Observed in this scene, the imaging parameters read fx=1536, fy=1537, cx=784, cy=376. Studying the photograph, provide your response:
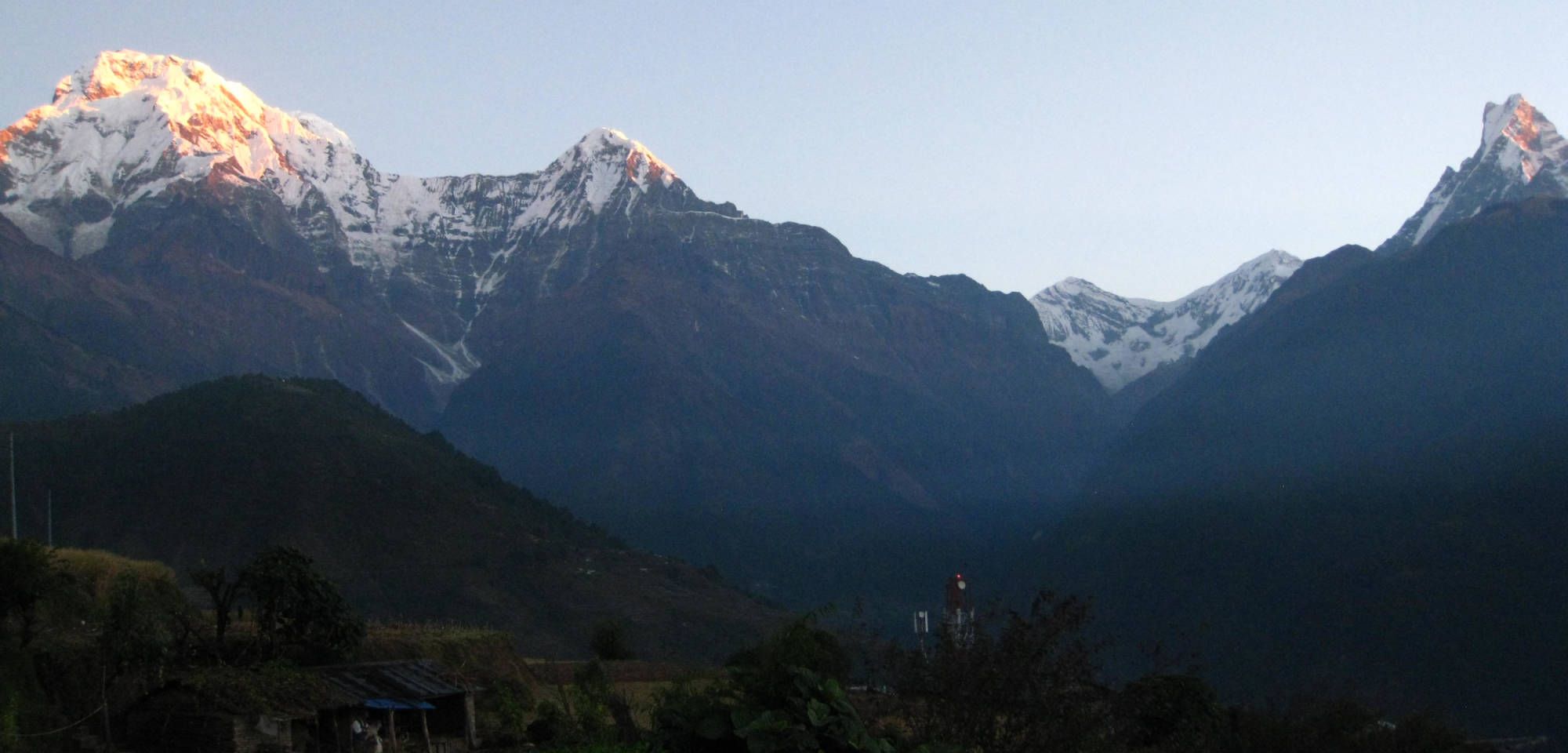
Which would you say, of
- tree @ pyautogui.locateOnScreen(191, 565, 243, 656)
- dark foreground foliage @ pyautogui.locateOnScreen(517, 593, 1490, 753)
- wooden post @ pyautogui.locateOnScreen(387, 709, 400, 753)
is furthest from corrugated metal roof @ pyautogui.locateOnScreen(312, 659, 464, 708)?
dark foreground foliage @ pyautogui.locateOnScreen(517, 593, 1490, 753)

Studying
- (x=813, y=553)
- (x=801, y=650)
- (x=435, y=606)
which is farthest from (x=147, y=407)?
(x=801, y=650)

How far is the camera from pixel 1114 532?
605ft

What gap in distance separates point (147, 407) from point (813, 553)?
77288mm

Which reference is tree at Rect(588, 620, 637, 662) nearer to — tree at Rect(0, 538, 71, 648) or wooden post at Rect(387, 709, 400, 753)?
wooden post at Rect(387, 709, 400, 753)

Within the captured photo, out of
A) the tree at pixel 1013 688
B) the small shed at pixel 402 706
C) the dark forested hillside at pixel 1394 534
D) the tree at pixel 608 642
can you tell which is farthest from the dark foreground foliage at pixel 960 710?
the dark forested hillside at pixel 1394 534

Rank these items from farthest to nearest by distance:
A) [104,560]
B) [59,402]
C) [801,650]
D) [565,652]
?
[59,402] → [565,652] → [104,560] → [801,650]

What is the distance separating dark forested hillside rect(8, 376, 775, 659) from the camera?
10394 centimetres

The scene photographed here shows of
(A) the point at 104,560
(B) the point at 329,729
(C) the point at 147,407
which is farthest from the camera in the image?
(C) the point at 147,407

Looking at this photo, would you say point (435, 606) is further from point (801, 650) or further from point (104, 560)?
point (801, 650)

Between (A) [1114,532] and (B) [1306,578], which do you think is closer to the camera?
(B) [1306,578]

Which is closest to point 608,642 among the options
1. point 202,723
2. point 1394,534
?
point 202,723

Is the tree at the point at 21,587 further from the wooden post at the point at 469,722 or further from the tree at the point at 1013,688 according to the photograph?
the tree at the point at 1013,688

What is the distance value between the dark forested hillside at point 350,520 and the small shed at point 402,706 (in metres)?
60.0

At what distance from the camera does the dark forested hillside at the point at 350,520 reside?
104 meters
